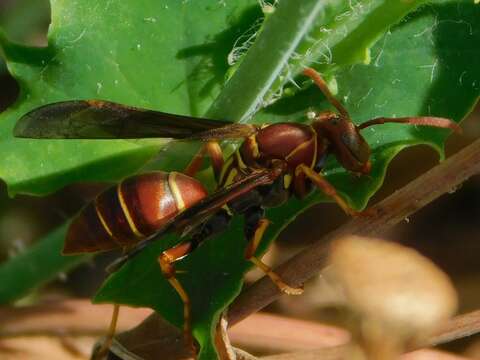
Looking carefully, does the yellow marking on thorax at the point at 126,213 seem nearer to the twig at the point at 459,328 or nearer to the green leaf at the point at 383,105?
the green leaf at the point at 383,105

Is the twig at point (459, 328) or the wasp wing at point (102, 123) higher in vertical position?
the wasp wing at point (102, 123)

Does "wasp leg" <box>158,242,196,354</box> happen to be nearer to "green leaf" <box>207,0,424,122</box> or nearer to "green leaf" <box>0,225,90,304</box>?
"green leaf" <box>207,0,424,122</box>

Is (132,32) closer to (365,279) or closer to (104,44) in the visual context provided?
(104,44)

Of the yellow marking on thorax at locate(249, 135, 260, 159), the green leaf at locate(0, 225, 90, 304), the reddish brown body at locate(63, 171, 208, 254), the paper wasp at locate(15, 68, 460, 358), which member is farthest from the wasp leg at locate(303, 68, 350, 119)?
the green leaf at locate(0, 225, 90, 304)

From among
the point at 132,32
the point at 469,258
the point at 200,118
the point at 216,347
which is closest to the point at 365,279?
the point at 216,347

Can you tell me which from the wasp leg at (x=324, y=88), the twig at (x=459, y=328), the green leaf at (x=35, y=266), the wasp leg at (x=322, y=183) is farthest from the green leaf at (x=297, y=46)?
the green leaf at (x=35, y=266)
